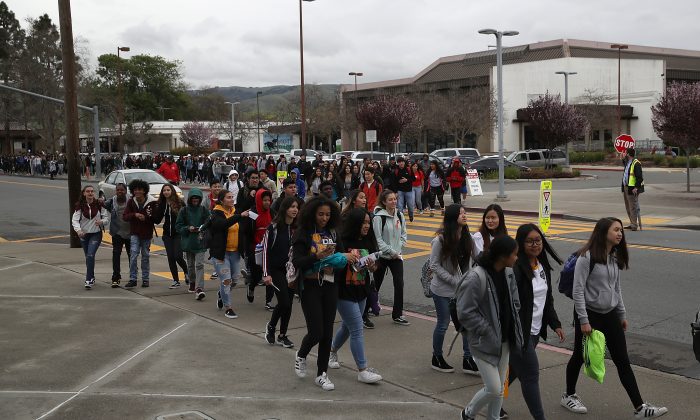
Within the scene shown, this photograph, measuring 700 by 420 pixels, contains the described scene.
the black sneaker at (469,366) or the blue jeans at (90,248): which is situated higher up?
the blue jeans at (90,248)

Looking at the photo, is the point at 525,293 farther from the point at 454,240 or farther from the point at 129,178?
the point at 129,178

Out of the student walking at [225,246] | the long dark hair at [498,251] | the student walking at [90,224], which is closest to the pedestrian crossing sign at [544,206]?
the student walking at [225,246]

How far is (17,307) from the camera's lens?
9.92 metres

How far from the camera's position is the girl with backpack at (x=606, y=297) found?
584 centimetres

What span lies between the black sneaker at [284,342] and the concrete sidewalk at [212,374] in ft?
0.43

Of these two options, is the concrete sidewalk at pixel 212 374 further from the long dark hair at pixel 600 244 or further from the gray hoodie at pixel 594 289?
the long dark hair at pixel 600 244

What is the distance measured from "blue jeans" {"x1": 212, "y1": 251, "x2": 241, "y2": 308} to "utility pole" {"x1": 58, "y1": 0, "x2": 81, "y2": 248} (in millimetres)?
7001

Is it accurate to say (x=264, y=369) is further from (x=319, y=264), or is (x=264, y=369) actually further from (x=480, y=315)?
(x=480, y=315)

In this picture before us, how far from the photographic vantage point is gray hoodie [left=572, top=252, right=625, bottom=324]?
585 cm

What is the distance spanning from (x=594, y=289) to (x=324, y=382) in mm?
2371

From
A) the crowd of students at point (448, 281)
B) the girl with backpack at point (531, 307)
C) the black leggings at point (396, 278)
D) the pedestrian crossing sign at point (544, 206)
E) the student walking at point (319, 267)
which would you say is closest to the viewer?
the crowd of students at point (448, 281)

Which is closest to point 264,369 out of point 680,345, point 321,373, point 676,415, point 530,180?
point 321,373

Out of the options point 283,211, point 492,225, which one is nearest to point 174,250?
point 283,211

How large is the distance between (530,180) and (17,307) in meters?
33.5
